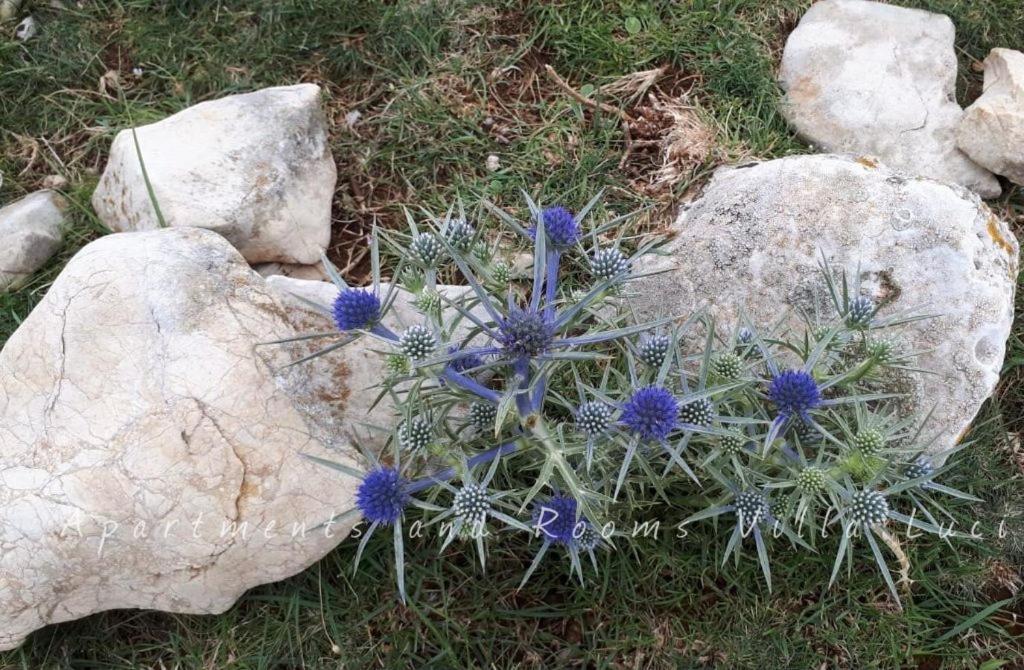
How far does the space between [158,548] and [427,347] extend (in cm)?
121

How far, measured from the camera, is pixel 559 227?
246 cm

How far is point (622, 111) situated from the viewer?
3.98m

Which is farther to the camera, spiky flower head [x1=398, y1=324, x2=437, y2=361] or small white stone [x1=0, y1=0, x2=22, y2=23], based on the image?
small white stone [x1=0, y1=0, x2=22, y2=23]

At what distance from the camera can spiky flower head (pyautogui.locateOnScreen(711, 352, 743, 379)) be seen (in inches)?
104

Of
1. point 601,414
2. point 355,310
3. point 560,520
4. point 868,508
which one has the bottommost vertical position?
point 560,520

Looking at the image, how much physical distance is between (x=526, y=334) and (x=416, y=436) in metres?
0.50

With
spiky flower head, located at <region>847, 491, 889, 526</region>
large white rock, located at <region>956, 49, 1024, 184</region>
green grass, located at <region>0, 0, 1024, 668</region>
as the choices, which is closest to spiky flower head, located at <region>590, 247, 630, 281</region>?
spiky flower head, located at <region>847, 491, 889, 526</region>

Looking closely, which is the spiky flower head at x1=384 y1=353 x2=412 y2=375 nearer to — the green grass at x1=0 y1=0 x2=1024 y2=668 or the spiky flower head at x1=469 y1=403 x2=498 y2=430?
the spiky flower head at x1=469 y1=403 x2=498 y2=430

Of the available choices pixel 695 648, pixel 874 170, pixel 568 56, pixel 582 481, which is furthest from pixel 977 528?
pixel 568 56

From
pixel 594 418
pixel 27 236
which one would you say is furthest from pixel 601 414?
pixel 27 236

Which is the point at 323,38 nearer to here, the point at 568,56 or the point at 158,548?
the point at 568,56

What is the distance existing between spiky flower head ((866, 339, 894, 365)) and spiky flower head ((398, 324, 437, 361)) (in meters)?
1.24

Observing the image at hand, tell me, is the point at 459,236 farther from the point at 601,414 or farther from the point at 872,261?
the point at 872,261

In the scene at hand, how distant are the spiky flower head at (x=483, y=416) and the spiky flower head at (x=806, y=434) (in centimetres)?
91
